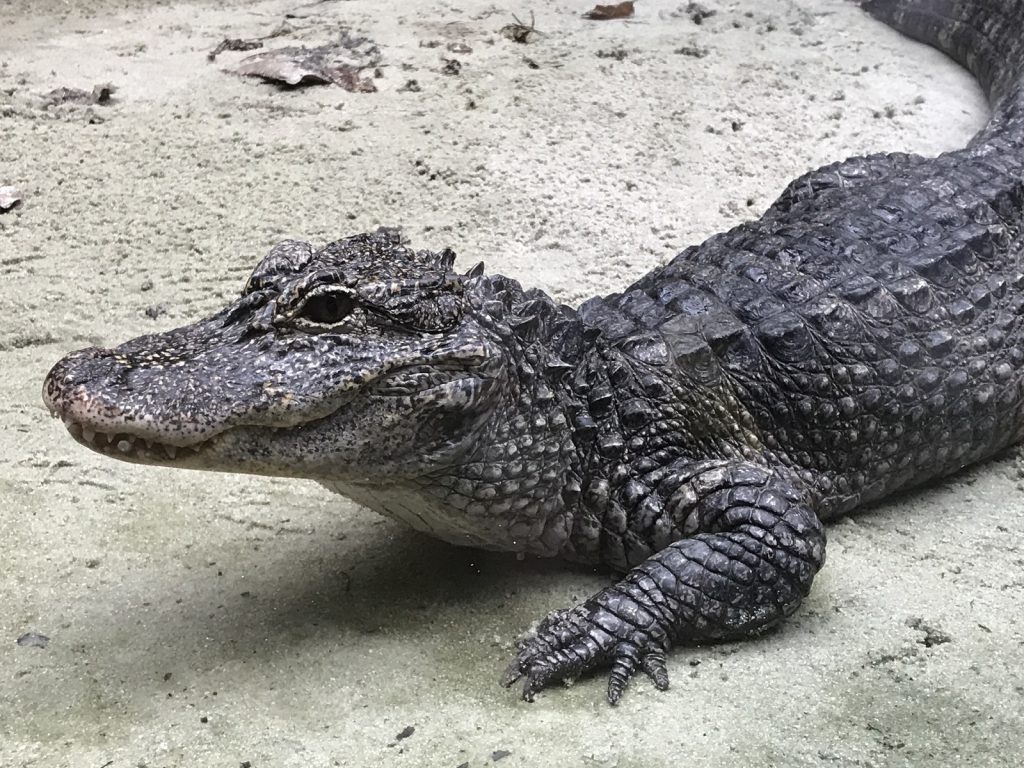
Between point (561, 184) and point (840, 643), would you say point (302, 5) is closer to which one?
point (561, 184)

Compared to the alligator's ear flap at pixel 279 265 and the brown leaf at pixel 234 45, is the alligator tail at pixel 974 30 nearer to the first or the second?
the brown leaf at pixel 234 45

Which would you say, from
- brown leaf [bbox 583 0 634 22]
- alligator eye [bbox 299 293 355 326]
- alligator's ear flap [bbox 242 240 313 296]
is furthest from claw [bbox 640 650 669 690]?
brown leaf [bbox 583 0 634 22]

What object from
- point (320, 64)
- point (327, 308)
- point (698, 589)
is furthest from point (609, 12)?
point (698, 589)

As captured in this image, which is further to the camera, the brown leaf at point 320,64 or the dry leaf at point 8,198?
the brown leaf at point 320,64

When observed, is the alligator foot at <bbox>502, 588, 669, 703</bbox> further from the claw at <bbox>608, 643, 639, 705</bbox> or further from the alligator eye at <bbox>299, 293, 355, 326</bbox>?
the alligator eye at <bbox>299, 293, 355, 326</bbox>

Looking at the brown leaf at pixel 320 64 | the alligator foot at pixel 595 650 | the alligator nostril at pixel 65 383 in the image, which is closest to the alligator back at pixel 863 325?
the alligator foot at pixel 595 650

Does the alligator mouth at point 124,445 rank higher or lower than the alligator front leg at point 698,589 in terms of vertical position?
higher

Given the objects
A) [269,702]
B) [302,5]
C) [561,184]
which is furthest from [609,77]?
[269,702]
